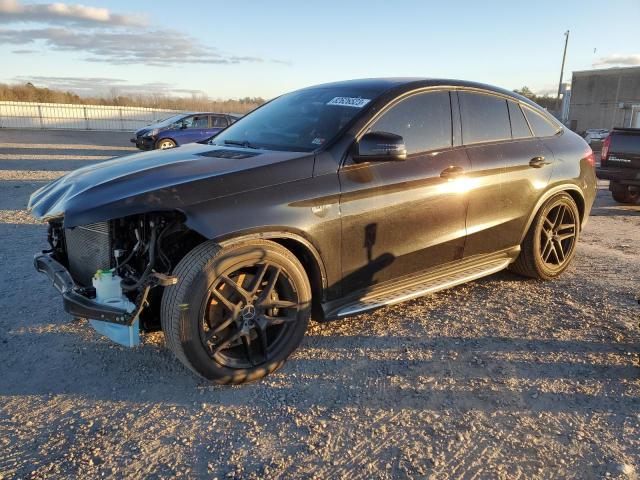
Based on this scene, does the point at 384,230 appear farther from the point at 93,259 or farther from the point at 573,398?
the point at 93,259

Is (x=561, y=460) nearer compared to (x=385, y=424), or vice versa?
(x=561, y=460)

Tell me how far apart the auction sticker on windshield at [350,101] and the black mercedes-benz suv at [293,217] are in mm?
11

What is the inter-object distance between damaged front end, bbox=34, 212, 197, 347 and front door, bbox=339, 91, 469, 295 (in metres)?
1.07

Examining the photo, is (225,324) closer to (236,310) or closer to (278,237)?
(236,310)

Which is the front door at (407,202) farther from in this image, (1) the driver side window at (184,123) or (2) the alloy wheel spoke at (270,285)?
(1) the driver side window at (184,123)

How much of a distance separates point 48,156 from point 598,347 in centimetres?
1679

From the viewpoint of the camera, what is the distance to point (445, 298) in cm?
439

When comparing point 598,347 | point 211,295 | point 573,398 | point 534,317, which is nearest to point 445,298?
point 534,317

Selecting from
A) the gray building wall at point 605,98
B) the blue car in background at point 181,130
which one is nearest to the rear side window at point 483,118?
the blue car in background at point 181,130

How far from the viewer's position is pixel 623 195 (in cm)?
962

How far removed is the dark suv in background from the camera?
29.4 ft

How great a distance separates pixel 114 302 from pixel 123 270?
223 mm

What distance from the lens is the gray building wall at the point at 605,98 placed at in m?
37.4

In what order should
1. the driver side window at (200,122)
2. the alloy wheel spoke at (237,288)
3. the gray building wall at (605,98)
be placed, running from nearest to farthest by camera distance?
1. the alloy wheel spoke at (237,288)
2. the driver side window at (200,122)
3. the gray building wall at (605,98)
